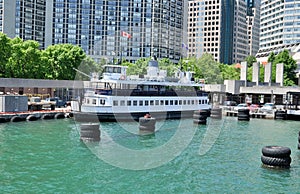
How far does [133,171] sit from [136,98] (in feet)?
93.5

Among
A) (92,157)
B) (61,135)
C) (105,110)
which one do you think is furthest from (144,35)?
(92,157)

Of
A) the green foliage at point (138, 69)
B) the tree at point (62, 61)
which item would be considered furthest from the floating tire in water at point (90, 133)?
the green foliage at point (138, 69)

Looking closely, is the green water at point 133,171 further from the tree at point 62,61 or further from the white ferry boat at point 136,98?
the tree at point 62,61

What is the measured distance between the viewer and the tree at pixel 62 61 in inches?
3137

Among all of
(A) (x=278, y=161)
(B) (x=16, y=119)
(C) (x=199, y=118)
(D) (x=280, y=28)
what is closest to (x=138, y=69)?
(C) (x=199, y=118)

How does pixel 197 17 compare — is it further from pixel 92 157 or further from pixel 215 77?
pixel 92 157

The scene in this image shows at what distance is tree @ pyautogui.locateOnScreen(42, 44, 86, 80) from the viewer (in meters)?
79.7

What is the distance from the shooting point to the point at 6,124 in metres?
41.9

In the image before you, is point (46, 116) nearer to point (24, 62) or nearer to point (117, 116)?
point (117, 116)

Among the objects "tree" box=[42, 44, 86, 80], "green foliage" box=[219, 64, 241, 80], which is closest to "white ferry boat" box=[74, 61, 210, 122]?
"tree" box=[42, 44, 86, 80]

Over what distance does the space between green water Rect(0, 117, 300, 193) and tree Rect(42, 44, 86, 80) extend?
41431mm

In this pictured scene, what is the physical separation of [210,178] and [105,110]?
26.6 metres

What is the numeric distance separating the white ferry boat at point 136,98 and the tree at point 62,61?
90.2 ft

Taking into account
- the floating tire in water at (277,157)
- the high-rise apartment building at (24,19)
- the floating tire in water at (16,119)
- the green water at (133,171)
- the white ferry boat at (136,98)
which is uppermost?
the high-rise apartment building at (24,19)
